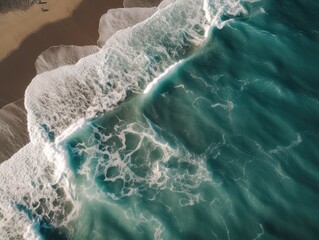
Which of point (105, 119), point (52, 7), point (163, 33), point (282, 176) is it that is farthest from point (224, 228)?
point (52, 7)

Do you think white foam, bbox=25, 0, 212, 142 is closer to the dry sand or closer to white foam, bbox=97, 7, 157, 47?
white foam, bbox=97, 7, 157, 47

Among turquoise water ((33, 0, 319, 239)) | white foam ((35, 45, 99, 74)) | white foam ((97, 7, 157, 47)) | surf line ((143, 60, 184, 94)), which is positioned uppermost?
white foam ((97, 7, 157, 47))

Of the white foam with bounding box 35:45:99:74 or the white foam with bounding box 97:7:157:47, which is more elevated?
the white foam with bounding box 97:7:157:47

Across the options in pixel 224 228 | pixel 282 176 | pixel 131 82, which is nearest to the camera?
pixel 224 228

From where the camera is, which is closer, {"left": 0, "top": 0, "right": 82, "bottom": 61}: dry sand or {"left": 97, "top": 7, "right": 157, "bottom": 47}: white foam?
{"left": 0, "top": 0, "right": 82, "bottom": 61}: dry sand

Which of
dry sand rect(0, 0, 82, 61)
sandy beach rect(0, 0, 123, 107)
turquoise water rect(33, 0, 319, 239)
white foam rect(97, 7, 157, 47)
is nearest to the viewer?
turquoise water rect(33, 0, 319, 239)

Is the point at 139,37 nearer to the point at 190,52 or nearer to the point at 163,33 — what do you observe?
the point at 163,33

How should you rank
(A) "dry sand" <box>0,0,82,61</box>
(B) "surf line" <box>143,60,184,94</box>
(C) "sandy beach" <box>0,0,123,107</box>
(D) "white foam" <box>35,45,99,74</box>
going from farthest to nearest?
1. (A) "dry sand" <box>0,0,82,61</box>
2. (D) "white foam" <box>35,45,99,74</box>
3. (C) "sandy beach" <box>0,0,123,107</box>
4. (B) "surf line" <box>143,60,184,94</box>

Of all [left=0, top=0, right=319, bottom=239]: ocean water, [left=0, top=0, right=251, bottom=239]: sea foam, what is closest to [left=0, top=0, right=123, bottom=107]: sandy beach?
[left=0, top=0, right=251, bottom=239]: sea foam
